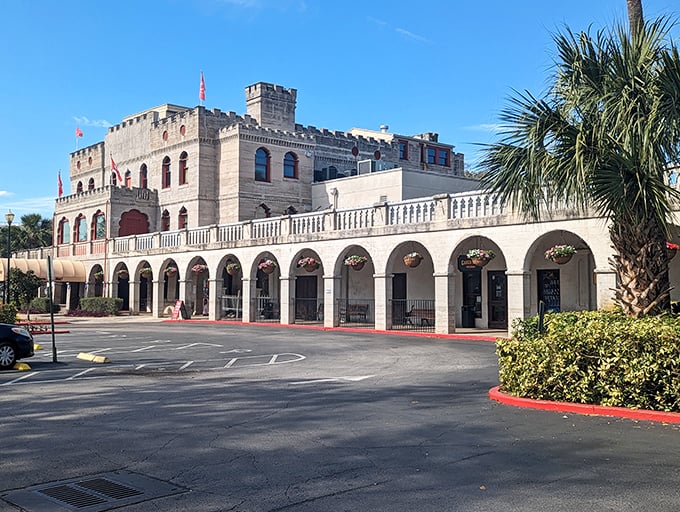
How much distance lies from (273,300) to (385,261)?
13.0 meters

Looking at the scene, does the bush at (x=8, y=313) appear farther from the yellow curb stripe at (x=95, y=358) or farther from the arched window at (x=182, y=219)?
the arched window at (x=182, y=219)

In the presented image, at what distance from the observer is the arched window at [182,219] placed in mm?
46594

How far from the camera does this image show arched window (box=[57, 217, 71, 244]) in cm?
5356

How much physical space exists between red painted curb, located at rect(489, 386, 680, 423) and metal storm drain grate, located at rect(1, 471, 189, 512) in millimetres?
5831

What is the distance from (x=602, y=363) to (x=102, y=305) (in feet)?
133

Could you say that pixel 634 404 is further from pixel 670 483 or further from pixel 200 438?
pixel 200 438

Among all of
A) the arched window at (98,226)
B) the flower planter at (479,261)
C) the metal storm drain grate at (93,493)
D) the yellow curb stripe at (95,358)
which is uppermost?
the arched window at (98,226)

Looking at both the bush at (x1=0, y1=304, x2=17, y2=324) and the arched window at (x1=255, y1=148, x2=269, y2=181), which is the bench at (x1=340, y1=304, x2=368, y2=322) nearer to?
the arched window at (x1=255, y1=148, x2=269, y2=181)

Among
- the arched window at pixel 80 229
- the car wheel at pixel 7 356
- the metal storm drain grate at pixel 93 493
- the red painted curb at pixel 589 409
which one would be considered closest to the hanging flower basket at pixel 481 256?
the red painted curb at pixel 589 409

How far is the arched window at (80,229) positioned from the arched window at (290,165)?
52.9ft

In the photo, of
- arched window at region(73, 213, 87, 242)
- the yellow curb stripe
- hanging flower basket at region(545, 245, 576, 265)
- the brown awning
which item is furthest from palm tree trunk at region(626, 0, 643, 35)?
arched window at region(73, 213, 87, 242)

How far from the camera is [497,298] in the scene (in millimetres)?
29125

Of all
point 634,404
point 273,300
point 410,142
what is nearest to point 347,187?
point 273,300

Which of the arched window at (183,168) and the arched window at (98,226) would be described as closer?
the arched window at (183,168)
